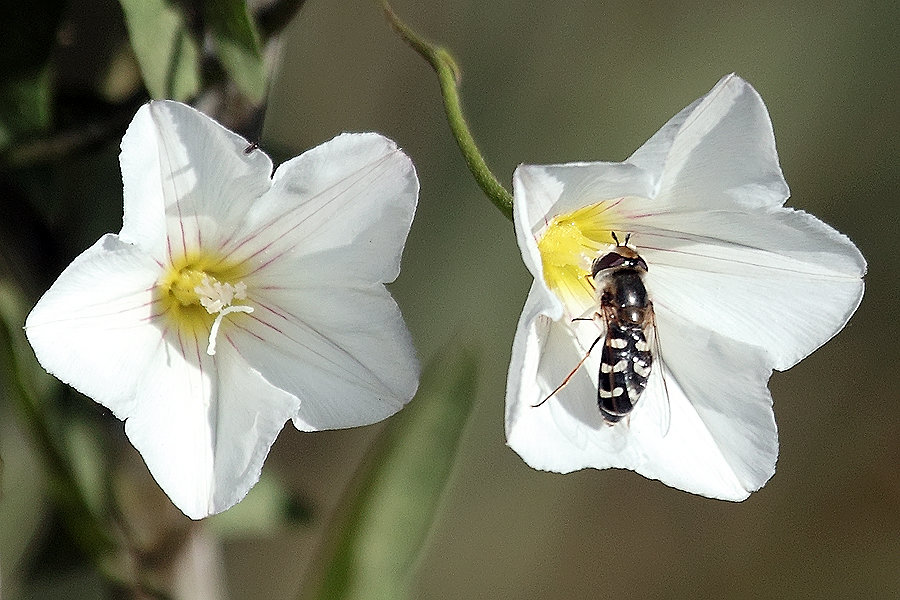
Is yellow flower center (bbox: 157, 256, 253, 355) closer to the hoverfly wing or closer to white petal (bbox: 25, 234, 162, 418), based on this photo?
white petal (bbox: 25, 234, 162, 418)

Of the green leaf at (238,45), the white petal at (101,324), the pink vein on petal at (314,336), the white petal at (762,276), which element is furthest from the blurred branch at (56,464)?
the white petal at (762,276)

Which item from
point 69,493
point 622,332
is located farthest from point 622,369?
point 69,493


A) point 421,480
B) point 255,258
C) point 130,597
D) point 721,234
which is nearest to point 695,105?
point 721,234

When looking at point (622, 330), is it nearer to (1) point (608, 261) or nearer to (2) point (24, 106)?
(1) point (608, 261)

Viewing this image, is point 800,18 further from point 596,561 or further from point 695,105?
point 695,105

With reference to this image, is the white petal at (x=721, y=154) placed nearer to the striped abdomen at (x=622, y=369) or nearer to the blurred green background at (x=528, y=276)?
the striped abdomen at (x=622, y=369)

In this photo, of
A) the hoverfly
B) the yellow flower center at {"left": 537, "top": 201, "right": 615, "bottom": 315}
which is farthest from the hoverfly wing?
the yellow flower center at {"left": 537, "top": 201, "right": 615, "bottom": 315}
